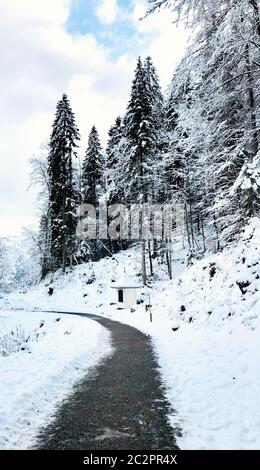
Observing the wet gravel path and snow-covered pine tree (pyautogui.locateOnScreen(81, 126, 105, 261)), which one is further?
snow-covered pine tree (pyautogui.locateOnScreen(81, 126, 105, 261))

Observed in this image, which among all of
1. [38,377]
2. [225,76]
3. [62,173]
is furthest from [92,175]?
[38,377]

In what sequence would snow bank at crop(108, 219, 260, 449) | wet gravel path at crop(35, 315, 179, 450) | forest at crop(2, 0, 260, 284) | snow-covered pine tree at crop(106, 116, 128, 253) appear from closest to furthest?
wet gravel path at crop(35, 315, 179, 450) < snow bank at crop(108, 219, 260, 449) < forest at crop(2, 0, 260, 284) < snow-covered pine tree at crop(106, 116, 128, 253)

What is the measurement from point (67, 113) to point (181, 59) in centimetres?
3269

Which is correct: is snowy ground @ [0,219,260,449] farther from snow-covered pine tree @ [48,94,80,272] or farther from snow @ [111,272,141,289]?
snow-covered pine tree @ [48,94,80,272]

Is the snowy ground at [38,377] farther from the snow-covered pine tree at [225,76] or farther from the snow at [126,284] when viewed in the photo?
the snow at [126,284]

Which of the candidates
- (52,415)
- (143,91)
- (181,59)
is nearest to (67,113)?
(143,91)

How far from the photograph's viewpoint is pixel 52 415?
5703mm
